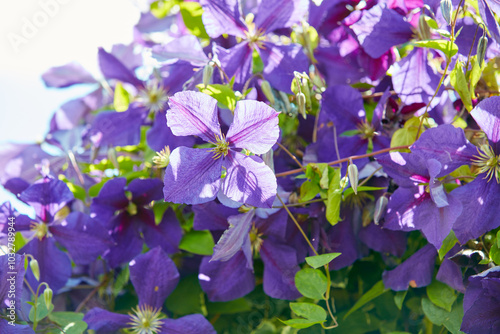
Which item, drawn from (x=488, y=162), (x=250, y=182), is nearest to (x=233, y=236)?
(x=250, y=182)

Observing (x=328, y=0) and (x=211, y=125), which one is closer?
(x=211, y=125)

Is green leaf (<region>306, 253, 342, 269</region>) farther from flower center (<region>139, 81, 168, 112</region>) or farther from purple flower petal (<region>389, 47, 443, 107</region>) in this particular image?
flower center (<region>139, 81, 168, 112</region>)

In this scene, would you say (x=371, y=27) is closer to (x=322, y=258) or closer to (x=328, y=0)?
(x=328, y=0)

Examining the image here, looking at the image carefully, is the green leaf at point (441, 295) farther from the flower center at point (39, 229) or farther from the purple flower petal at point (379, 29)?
the flower center at point (39, 229)

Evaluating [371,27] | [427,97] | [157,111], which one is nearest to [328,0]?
[371,27]

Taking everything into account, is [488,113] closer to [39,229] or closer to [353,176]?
[353,176]

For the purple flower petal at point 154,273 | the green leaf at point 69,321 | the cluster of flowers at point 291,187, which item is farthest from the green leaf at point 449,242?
the green leaf at point 69,321
